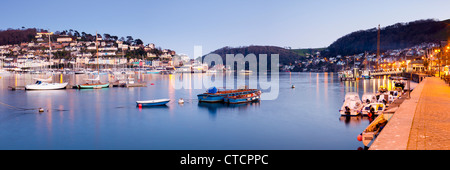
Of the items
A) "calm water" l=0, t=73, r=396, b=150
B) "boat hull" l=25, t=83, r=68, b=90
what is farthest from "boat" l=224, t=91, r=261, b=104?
"boat hull" l=25, t=83, r=68, b=90

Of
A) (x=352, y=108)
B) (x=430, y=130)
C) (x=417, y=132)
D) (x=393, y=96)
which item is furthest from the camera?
(x=393, y=96)

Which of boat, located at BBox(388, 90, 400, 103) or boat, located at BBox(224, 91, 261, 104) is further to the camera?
boat, located at BBox(224, 91, 261, 104)

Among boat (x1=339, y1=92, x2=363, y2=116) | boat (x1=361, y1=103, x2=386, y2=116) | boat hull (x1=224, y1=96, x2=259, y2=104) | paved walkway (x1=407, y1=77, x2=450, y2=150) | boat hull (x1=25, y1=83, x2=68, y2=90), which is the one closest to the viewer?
paved walkway (x1=407, y1=77, x2=450, y2=150)

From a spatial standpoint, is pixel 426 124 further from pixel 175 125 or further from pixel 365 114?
pixel 175 125

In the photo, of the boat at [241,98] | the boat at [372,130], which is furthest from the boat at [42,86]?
the boat at [372,130]

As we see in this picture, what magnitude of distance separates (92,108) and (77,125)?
29.9 ft

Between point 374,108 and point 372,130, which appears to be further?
point 374,108

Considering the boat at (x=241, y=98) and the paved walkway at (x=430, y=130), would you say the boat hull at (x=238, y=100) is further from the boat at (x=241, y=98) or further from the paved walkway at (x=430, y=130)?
the paved walkway at (x=430, y=130)

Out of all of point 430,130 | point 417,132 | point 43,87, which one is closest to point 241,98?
point 430,130

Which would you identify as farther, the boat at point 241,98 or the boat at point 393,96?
the boat at point 241,98

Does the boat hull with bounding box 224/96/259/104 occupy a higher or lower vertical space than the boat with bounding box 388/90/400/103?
lower

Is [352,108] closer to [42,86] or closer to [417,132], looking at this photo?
[417,132]

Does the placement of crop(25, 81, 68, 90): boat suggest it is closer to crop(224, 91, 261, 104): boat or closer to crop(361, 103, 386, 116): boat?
crop(224, 91, 261, 104): boat

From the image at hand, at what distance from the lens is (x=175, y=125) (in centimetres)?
2183
